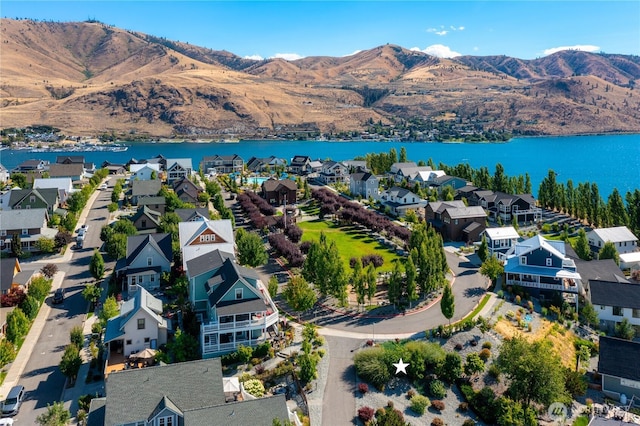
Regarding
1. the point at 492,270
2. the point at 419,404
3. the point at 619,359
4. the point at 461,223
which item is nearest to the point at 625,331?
the point at 619,359

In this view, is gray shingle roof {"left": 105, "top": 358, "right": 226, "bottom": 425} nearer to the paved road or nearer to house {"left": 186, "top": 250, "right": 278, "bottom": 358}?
house {"left": 186, "top": 250, "right": 278, "bottom": 358}

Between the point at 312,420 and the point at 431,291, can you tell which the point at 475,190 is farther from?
the point at 312,420

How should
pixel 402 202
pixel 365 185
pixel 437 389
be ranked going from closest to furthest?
pixel 437 389 < pixel 402 202 < pixel 365 185

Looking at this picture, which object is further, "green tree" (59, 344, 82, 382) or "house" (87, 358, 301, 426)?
"green tree" (59, 344, 82, 382)

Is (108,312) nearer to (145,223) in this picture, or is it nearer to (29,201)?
(145,223)

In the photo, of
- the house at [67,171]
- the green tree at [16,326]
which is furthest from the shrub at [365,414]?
the house at [67,171]

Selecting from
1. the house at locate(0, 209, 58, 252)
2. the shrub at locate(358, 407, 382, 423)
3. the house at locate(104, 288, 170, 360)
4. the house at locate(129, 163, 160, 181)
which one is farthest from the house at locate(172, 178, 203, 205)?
the shrub at locate(358, 407, 382, 423)

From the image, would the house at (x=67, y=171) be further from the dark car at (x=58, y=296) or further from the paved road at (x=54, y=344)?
the dark car at (x=58, y=296)
